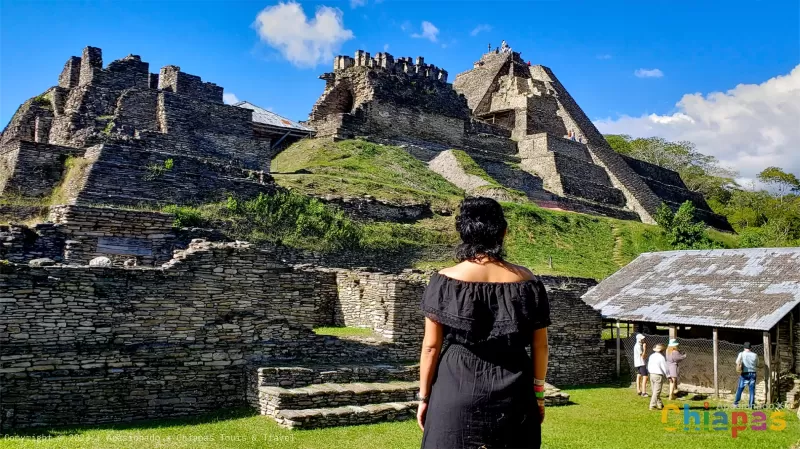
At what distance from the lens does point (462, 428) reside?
4.28 meters

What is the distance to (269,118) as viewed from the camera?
33.8 metres

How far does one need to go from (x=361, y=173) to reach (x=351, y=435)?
65.0 ft

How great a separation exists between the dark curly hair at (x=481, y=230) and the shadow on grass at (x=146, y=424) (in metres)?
6.82

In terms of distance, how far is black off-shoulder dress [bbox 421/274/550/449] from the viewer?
4277 mm

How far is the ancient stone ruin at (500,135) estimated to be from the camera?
119 feet

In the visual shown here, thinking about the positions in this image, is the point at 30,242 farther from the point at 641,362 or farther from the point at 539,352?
the point at 641,362

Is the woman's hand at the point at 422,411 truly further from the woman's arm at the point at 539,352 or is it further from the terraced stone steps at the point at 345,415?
the terraced stone steps at the point at 345,415

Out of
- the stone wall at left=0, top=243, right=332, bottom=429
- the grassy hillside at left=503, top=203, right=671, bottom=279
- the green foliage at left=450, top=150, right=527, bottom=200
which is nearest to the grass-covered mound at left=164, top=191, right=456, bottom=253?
the grassy hillside at left=503, top=203, right=671, bottom=279

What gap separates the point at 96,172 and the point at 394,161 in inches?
649

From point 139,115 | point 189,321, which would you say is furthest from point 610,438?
point 139,115

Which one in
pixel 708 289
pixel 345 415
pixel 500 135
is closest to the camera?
pixel 345 415

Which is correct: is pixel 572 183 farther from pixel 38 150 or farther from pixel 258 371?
pixel 258 371

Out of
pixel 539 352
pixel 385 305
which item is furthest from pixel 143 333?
pixel 539 352

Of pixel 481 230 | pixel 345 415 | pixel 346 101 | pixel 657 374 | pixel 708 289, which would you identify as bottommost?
pixel 345 415
